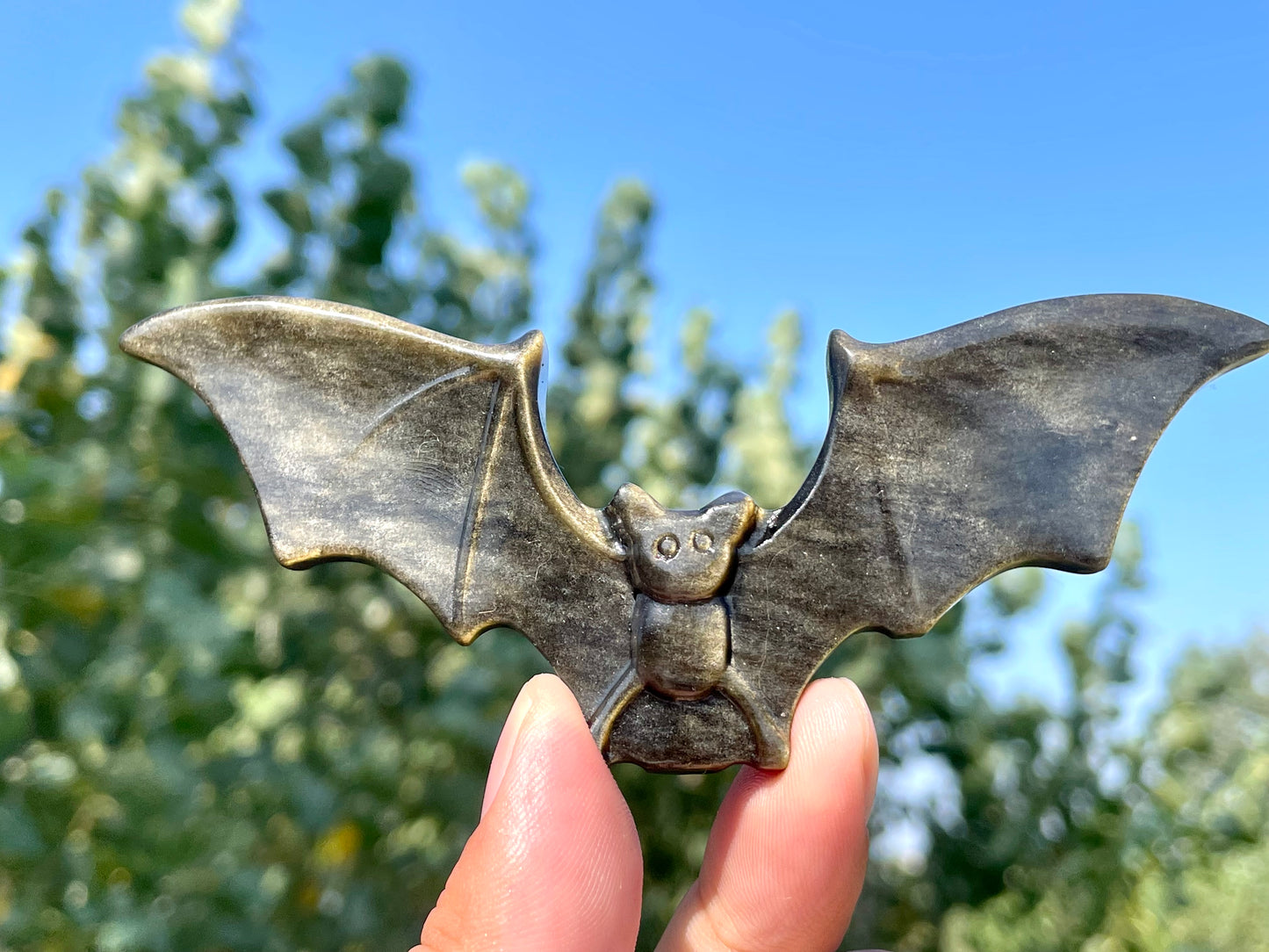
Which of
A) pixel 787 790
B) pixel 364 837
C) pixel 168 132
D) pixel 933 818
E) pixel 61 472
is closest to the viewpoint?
pixel 787 790

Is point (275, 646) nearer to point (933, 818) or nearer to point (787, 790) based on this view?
point (787, 790)

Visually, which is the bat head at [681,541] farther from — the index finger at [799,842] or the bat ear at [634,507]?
the index finger at [799,842]

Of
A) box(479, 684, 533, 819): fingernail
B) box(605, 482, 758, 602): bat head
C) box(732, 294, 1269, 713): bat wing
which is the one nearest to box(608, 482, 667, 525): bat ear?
box(605, 482, 758, 602): bat head

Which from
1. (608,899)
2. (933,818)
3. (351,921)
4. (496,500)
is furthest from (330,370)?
(933,818)

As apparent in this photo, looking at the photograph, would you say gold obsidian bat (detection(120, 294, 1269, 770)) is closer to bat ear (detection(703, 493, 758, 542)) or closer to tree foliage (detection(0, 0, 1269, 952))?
bat ear (detection(703, 493, 758, 542))

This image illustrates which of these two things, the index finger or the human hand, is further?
the index finger

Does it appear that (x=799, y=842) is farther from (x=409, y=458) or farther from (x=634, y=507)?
(x=409, y=458)

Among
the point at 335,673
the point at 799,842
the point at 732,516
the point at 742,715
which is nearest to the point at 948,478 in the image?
the point at 732,516
